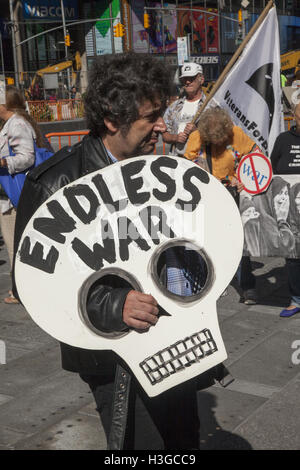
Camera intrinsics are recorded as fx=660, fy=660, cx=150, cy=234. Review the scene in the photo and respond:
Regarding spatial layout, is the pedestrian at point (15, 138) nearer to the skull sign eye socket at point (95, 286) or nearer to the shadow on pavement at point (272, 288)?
the shadow on pavement at point (272, 288)

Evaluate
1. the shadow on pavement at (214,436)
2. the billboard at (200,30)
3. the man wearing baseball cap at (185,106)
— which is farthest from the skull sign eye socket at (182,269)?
the billboard at (200,30)

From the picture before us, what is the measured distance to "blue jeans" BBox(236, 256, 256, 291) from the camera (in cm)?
566

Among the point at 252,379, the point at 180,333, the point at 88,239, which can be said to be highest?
the point at 88,239

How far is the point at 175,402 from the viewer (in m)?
2.29

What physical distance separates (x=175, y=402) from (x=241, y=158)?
11.1 ft

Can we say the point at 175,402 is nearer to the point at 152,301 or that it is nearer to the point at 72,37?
the point at 152,301

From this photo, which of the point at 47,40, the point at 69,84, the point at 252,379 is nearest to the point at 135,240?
the point at 252,379

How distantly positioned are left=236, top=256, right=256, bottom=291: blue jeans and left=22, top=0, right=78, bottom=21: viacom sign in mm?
35860

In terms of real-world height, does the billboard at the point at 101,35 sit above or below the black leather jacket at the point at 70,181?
above

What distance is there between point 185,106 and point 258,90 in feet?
2.58

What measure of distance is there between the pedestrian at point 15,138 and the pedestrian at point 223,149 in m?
1.33

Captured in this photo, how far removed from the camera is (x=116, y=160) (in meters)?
2.26

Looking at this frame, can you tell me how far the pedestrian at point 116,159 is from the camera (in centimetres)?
215

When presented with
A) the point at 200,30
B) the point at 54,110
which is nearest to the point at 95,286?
the point at 54,110
